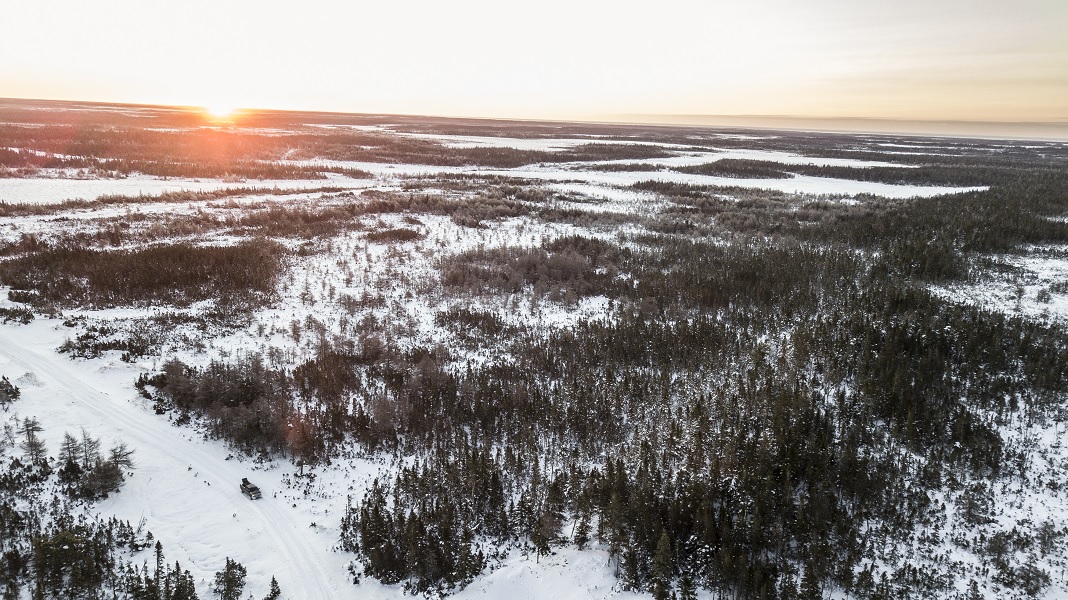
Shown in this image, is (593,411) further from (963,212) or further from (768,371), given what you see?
(963,212)

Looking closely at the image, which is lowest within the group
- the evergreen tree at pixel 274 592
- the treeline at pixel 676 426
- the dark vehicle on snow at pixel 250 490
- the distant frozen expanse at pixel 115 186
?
the evergreen tree at pixel 274 592

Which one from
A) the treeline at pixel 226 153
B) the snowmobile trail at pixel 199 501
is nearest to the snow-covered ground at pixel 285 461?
the snowmobile trail at pixel 199 501

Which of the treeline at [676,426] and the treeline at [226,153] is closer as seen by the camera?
the treeline at [676,426]

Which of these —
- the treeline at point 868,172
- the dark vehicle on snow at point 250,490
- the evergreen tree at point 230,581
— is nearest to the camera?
the evergreen tree at point 230,581

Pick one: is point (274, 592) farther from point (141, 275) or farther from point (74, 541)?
point (141, 275)

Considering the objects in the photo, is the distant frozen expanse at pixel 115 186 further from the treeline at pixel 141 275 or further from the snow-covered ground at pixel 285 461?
the treeline at pixel 141 275

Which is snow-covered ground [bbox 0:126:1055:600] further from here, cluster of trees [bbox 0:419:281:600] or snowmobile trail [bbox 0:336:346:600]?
cluster of trees [bbox 0:419:281:600]

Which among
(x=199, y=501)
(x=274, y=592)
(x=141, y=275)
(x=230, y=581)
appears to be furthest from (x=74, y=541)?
(x=141, y=275)

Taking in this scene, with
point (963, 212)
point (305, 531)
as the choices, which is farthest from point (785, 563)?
point (963, 212)

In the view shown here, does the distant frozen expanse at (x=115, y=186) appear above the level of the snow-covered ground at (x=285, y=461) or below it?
above

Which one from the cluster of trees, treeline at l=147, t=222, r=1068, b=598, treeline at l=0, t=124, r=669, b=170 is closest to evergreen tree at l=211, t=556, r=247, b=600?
the cluster of trees
